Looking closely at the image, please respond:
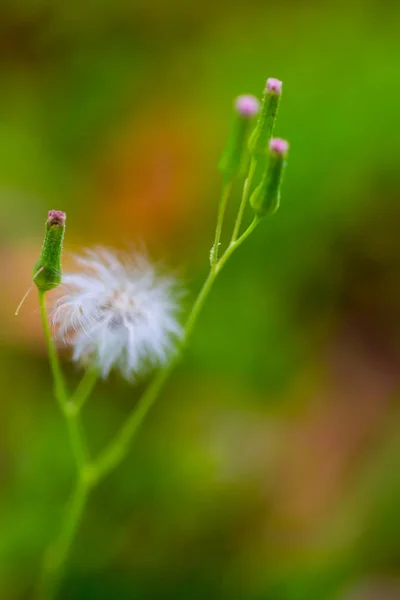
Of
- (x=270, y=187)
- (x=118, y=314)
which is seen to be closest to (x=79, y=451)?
(x=118, y=314)

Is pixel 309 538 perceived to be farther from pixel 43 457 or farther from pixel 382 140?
pixel 382 140

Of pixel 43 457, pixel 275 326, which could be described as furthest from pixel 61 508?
pixel 275 326

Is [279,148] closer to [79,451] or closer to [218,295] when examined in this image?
[79,451]

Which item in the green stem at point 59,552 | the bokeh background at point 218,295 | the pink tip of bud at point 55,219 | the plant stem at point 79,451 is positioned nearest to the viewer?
the pink tip of bud at point 55,219

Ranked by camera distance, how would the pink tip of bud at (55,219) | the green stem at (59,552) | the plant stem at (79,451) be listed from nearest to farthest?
the pink tip of bud at (55,219), the plant stem at (79,451), the green stem at (59,552)

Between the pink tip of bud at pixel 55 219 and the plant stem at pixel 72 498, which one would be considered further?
the plant stem at pixel 72 498

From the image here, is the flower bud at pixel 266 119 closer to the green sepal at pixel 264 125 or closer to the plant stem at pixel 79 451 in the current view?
the green sepal at pixel 264 125

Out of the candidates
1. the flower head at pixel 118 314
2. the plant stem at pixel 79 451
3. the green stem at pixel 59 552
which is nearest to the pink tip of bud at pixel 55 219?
the plant stem at pixel 79 451

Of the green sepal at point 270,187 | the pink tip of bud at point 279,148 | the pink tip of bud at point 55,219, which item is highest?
the pink tip of bud at point 279,148
